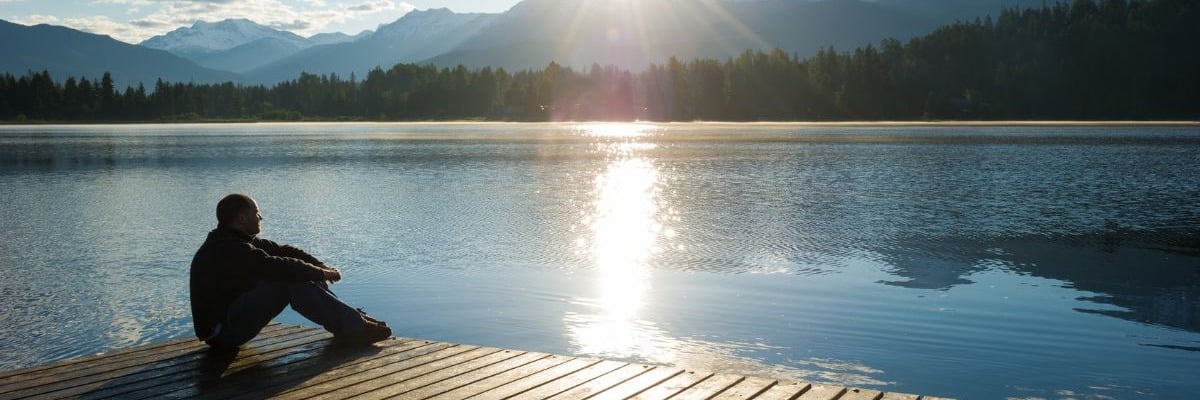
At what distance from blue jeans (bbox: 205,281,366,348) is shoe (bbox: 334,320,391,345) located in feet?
0.19

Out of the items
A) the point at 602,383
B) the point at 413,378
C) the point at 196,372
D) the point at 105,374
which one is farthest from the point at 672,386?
the point at 105,374

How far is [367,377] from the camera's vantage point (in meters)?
9.34

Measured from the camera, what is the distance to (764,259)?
19453mm

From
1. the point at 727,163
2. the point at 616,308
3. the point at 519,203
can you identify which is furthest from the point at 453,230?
the point at 727,163

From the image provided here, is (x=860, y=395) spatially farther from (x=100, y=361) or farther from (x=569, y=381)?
(x=100, y=361)

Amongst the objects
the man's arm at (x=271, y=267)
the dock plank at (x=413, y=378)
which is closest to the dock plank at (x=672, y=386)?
the dock plank at (x=413, y=378)

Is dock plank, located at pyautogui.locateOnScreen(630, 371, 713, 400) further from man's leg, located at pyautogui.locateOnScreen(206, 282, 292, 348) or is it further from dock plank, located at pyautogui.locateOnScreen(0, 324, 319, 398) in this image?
dock plank, located at pyautogui.locateOnScreen(0, 324, 319, 398)

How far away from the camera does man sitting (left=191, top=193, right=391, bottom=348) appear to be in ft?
32.0

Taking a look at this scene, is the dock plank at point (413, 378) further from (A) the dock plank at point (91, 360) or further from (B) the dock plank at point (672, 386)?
(A) the dock plank at point (91, 360)

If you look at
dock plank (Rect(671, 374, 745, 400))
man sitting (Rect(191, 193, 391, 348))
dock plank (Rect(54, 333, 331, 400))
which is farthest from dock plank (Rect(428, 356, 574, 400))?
dock plank (Rect(54, 333, 331, 400))

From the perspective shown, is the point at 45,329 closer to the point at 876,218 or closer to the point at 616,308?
the point at 616,308

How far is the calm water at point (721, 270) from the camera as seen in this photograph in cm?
1212

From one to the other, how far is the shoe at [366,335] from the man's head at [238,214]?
151cm

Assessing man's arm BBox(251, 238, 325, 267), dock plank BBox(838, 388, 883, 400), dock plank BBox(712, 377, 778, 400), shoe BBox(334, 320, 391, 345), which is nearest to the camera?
dock plank BBox(838, 388, 883, 400)
